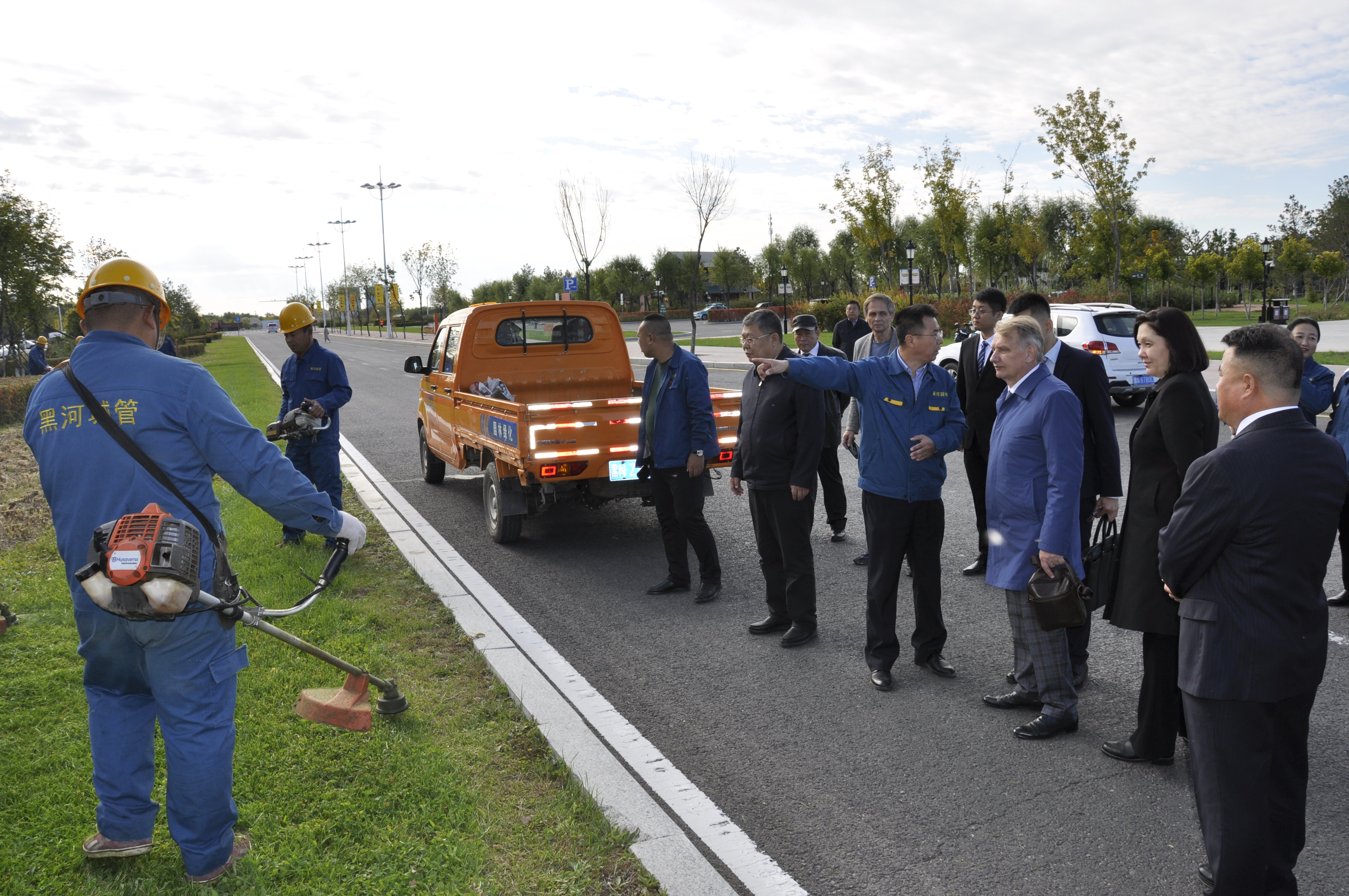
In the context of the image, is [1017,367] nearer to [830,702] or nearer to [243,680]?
[830,702]

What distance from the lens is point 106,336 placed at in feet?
9.97

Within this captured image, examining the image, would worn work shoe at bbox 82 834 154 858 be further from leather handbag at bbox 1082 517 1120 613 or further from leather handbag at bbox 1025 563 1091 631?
leather handbag at bbox 1082 517 1120 613

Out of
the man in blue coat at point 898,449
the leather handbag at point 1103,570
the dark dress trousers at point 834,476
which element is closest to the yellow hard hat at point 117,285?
the man in blue coat at point 898,449

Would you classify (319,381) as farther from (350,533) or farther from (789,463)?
(350,533)

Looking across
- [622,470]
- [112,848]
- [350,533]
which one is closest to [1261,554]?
[350,533]

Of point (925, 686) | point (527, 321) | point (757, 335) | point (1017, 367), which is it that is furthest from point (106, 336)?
point (527, 321)

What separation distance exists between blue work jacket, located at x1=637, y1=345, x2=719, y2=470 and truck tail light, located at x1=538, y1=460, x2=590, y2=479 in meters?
1.05

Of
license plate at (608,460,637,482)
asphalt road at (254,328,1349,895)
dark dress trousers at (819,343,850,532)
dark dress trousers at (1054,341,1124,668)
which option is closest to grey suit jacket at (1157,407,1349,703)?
asphalt road at (254,328,1349,895)

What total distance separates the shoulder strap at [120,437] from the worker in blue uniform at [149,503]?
1 cm

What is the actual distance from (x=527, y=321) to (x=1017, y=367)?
635 cm

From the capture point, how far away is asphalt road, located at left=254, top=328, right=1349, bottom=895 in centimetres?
320

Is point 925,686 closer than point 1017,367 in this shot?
No

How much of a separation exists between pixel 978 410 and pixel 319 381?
5238 mm

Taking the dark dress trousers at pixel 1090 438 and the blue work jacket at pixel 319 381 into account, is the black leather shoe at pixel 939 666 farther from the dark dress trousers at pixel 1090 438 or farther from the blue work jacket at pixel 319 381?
the blue work jacket at pixel 319 381
